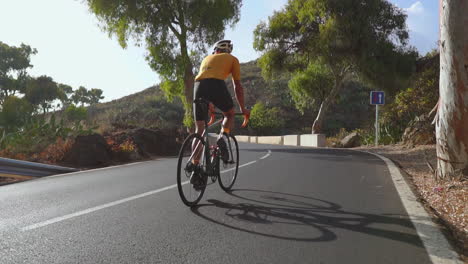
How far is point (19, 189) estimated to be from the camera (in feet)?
19.1

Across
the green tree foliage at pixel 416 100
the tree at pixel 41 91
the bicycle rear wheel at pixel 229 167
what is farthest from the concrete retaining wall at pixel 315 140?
the tree at pixel 41 91

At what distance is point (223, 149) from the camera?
5367 millimetres

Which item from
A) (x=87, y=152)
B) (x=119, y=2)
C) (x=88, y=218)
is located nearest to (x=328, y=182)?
(x=88, y=218)

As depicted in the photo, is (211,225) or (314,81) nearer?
(211,225)

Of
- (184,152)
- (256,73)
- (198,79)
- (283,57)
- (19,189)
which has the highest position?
(256,73)

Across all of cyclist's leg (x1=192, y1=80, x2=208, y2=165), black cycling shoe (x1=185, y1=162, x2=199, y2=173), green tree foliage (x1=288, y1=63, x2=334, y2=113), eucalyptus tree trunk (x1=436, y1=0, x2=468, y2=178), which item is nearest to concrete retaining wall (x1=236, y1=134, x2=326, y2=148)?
green tree foliage (x1=288, y1=63, x2=334, y2=113)

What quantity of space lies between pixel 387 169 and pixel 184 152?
529 cm

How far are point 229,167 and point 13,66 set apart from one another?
2036 inches

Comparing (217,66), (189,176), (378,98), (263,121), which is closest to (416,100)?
(378,98)

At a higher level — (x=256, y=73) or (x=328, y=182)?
(x=256, y=73)

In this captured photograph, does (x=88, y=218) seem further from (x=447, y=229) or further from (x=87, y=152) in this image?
(x=87, y=152)

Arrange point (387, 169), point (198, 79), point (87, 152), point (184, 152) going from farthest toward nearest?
point (87, 152)
point (387, 169)
point (198, 79)
point (184, 152)

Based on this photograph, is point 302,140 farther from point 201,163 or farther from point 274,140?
point 201,163

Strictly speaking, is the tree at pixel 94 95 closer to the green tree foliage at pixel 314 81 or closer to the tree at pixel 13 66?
the tree at pixel 13 66
